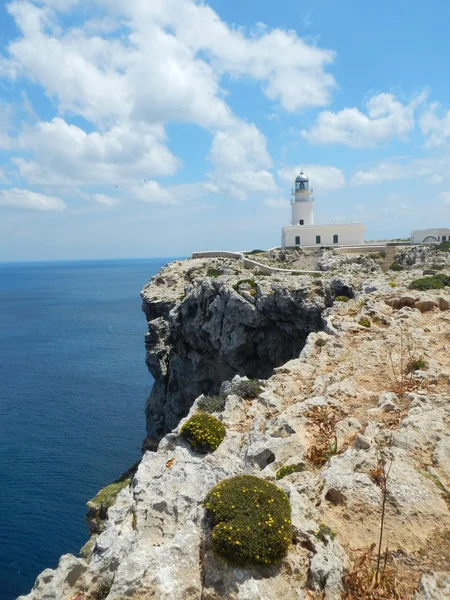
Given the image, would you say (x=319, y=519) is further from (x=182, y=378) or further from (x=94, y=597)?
(x=182, y=378)

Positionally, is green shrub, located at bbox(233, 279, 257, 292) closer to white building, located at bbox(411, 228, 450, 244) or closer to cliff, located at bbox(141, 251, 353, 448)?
cliff, located at bbox(141, 251, 353, 448)

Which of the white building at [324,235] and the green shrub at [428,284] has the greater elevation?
the white building at [324,235]

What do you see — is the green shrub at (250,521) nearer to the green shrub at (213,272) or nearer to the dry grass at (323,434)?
the dry grass at (323,434)

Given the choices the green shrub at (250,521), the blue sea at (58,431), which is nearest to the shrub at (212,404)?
the green shrub at (250,521)

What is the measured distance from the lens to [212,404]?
17094 millimetres

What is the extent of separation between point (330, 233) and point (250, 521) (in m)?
68.7

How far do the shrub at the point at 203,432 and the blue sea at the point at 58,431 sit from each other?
82.6 feet

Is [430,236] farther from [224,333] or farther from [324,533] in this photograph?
[324,533]

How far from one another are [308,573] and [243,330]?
29.4 meters

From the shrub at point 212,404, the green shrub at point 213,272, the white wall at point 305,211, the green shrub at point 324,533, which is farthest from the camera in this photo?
the white wall at point 305,211

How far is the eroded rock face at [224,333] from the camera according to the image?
34781mm

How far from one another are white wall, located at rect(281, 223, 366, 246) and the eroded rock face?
1276 inches

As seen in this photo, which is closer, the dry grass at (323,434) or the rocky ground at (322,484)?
the rocky ground at (322,484)

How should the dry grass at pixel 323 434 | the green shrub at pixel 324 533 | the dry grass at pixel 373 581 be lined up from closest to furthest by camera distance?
the dry grass at pixel 373 581 < the green shrub at pixel 324 533 < the dry grass at pixel 323 434
